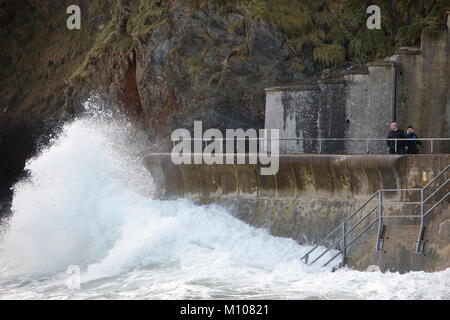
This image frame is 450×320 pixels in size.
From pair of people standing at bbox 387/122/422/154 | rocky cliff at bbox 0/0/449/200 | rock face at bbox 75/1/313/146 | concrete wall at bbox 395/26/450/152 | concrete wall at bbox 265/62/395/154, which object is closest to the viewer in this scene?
pair of people standing at bbox 387/122/422/154

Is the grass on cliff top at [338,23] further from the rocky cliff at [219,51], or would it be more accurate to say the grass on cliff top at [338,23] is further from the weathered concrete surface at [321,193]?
the weathered concrete surface at [321,193]

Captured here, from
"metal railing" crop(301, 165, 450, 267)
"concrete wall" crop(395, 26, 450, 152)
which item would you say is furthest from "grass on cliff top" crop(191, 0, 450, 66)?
"metal railing" crop(301, 165, 450, 267)

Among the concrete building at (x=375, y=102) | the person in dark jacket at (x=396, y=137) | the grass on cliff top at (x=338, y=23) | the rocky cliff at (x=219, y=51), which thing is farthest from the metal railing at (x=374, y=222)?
the grass on cliff top at (x=338, y=23)

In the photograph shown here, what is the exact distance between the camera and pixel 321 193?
60.9ft

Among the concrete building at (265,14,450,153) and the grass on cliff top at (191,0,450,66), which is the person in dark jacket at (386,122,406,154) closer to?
the concrete building at (265,14,450,153)

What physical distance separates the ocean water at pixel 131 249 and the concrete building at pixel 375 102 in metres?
3.18

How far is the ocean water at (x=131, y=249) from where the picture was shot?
50.1 ft

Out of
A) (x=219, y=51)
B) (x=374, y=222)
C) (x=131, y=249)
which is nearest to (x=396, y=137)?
(x=374, y=222)

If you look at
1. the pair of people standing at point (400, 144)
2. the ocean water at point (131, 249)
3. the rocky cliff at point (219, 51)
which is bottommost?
Answer: the ocean water at point (131, 249)

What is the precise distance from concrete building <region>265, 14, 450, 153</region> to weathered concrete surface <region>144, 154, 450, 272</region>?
137 cm

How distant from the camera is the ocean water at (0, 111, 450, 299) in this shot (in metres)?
15.3

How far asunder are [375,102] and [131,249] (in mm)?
6816

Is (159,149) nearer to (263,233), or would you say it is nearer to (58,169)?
(58,169)
